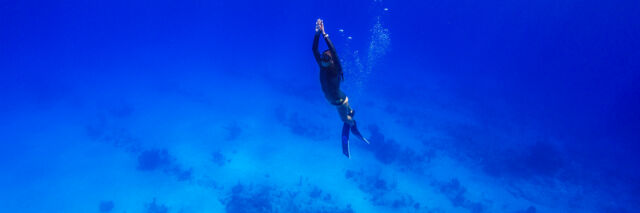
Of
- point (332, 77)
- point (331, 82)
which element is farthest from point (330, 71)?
point (331, 82)

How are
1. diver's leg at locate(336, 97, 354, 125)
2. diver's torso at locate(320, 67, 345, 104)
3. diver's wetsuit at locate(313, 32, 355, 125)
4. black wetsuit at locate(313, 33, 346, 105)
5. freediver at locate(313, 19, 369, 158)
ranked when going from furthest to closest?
diver's leg at locate(336, 97, 354, 125) → diver's torso at locate(320, 67, 345, 104) → black wetsuit at locate(313, 33, 346, 105) → diver's wetsuit at locate(313, 32, 355, 125) → freediver at locate(313, 19, 369, 158)

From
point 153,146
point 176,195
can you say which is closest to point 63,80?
point 153,146

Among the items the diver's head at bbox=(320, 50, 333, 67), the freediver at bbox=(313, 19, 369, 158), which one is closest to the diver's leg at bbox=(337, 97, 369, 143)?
the freediver at bbox=(313, 19, 369, 158)

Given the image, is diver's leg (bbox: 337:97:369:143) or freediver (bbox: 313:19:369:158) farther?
diver's leg (bbox: 337:97:369:143)

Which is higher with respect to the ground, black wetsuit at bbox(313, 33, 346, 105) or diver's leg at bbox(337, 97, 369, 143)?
diver's leg at bbox(337, 97, 369, 143)

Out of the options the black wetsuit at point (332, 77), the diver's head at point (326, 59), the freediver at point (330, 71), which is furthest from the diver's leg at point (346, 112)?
the diver's head at point (326, 59)

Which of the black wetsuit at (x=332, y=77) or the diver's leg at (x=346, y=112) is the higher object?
the diver's leg at (x=346, y=112)

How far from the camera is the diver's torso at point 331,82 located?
6.36 meters

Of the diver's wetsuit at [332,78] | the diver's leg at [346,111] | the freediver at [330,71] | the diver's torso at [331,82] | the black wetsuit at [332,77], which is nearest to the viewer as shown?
the freediver at [330,71]

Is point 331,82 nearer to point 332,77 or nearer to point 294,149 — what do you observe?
point 332,77

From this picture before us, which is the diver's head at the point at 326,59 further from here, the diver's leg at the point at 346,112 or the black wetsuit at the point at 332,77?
the diver's leg at the point at 346,112

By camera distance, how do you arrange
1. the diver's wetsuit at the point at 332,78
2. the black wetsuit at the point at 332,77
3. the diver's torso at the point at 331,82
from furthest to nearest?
the diver's torso at the point at 331,82 < the black wetsuit at the point at 332,77 < the diver's wetsuit at the point at 332,78

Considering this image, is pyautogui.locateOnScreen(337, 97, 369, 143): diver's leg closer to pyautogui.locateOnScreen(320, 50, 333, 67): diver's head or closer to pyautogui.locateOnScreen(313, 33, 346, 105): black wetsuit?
pyautogui.locateOnScreen(313, 33, 346, 105): black wetsuit

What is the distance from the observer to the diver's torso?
250 inches
